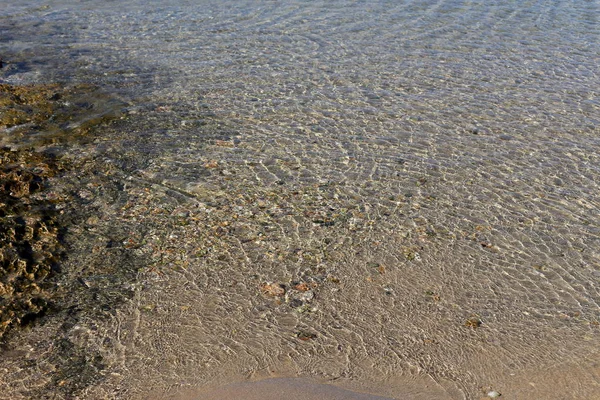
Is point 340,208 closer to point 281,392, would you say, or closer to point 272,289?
point 272,289

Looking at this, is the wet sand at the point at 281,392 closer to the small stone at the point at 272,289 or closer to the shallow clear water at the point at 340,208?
the shallow clear water at the point at 340,208

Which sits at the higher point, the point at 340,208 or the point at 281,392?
the point at 281,392

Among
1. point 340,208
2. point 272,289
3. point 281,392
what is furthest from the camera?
point 340,208

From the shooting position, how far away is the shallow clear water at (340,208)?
14.0 ft

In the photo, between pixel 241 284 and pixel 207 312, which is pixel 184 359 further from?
pixel 241 284

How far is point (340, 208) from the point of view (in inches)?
240

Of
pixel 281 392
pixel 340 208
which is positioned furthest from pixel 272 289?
pixel 340 208

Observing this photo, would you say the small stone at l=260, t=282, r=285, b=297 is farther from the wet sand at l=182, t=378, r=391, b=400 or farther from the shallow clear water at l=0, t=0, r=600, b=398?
the wet sand at l=182, t=378, r=391, b=400

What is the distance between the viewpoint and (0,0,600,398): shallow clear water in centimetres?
428

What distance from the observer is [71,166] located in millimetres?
6664

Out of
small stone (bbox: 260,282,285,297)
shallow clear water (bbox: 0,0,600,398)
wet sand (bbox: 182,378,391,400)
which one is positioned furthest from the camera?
small stone (bbox: 260,282,285,297)

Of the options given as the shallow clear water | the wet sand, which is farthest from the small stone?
the wet sand

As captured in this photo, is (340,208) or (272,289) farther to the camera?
(340,208)

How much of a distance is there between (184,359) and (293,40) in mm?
8054
